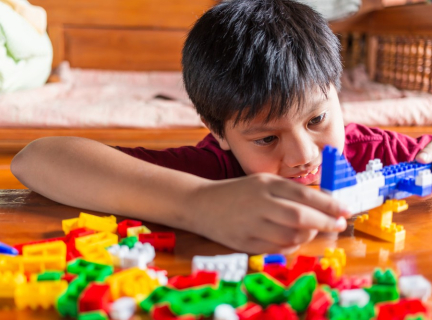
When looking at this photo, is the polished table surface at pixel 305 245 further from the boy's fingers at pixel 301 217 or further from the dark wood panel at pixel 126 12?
the dark wood panel at pixel 126 12

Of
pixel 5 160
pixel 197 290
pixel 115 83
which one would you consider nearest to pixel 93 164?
pixel 197 290

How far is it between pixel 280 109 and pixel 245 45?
113 millimetres

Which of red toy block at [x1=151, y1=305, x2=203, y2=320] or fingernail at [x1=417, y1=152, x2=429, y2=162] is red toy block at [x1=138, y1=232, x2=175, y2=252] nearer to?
red toy block at [x1=151, y1=305, x2=203, y2=320]

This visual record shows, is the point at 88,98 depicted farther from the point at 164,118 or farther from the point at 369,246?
the point at 369,246

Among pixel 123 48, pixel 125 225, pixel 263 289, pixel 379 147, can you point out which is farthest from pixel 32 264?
pixel 123 48

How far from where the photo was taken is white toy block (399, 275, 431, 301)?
1.31 ft

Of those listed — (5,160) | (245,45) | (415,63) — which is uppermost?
(245,45)

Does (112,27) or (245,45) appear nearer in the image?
(245,45)

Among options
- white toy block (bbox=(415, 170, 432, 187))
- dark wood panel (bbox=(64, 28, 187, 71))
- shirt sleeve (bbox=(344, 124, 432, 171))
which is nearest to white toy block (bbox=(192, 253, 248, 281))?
white toy block (bbox=(415, 170, 432, 187))

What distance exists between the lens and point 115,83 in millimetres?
2230

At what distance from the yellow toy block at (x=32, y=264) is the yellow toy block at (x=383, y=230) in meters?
0.33

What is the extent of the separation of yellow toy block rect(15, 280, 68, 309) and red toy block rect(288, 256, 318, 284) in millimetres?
200

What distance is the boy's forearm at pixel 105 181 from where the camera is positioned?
0.56 m

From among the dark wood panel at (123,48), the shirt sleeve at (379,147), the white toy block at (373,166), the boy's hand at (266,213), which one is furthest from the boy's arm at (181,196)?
the dark wood panel at (123,48)
